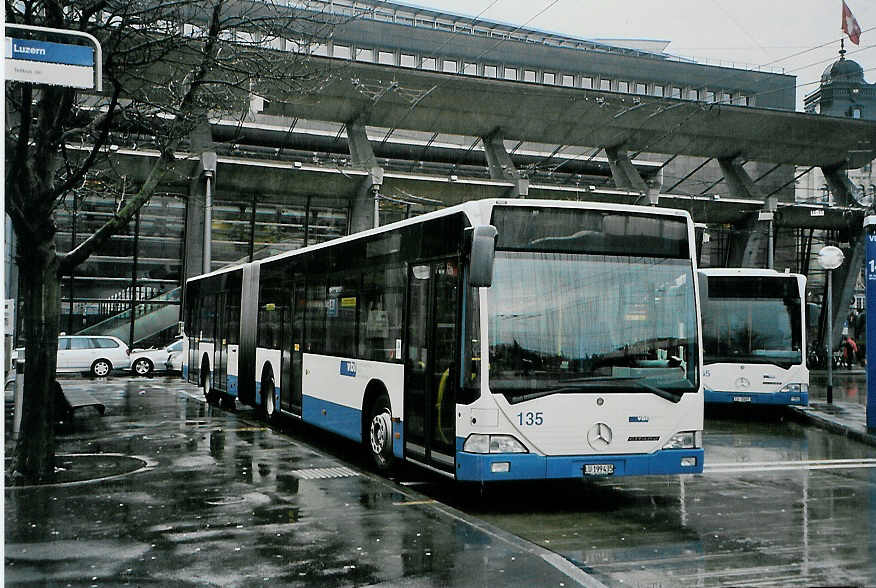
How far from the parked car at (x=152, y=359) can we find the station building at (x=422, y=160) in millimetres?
2500

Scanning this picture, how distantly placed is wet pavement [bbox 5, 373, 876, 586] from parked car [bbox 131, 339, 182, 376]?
21345mm

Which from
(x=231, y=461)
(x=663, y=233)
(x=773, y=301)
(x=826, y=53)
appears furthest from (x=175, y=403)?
(x=826, y=53)

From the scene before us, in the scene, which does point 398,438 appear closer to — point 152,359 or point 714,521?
point 714,521

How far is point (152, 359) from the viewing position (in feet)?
118

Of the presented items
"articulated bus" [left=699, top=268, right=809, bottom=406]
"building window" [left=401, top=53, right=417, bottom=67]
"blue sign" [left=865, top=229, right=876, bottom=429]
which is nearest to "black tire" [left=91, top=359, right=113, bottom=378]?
"building window" [left=401, top=53, right=417, bottom=67]

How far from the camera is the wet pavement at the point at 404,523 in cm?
709

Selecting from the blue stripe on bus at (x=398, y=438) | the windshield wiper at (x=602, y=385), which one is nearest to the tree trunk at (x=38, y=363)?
the blue stripe on bus at (x=398, y=438)

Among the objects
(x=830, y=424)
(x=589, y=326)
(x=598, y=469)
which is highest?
(x=589, y=326)

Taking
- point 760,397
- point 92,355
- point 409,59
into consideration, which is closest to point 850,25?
point 760,397

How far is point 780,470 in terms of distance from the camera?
1334 centimetres

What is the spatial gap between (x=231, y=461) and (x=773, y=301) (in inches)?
524

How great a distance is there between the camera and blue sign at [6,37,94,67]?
21.6ft

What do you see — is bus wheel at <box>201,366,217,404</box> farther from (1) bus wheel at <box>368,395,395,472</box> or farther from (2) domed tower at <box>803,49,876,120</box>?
(2) domed tower at <box>803,49,876,120</box>

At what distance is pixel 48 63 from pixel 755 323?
1738 centimetres
